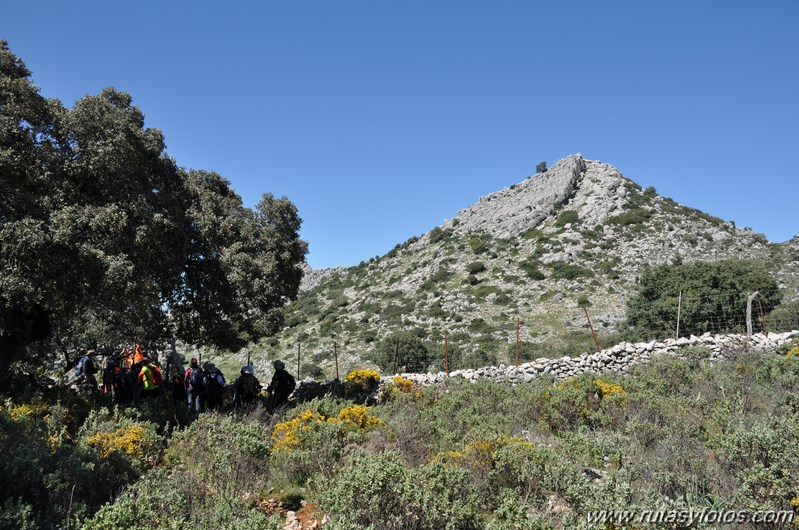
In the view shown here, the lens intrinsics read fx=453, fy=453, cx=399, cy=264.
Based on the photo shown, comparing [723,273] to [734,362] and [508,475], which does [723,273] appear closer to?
[734,362]

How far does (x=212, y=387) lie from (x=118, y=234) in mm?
3861

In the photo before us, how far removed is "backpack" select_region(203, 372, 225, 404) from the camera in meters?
10.1

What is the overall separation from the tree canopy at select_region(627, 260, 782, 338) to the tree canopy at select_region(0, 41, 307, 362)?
17970 millimetres

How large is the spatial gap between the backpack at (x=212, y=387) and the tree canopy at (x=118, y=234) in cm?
232

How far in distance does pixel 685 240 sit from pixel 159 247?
1542 inches

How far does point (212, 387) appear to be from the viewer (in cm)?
1016

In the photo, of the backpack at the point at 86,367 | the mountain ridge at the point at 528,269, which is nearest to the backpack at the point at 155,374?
the backpack at the point at 86,367

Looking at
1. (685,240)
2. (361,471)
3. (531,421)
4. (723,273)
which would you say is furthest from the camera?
(685,240)

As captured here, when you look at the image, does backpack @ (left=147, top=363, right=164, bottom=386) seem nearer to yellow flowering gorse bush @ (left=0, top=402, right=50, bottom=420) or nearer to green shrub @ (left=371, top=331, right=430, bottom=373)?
yellow flowering gorse bush @ (left=0, top=402, right=50, bottom=420)

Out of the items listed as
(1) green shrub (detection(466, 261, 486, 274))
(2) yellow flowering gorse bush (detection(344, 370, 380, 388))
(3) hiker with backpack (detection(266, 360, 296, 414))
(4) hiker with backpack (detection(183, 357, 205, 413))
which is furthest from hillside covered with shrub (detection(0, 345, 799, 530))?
(1) green shrub (detection(466, 261, 486, 274))

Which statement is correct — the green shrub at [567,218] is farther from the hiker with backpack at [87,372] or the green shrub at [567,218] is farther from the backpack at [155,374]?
the hiker with backpack at [87,372]

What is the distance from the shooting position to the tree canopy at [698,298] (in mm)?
20609

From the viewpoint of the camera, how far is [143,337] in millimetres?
15219

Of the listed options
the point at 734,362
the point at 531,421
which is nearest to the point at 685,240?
the point at 734,362
